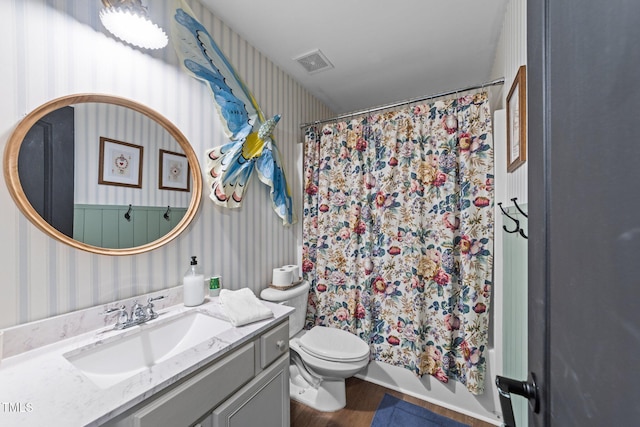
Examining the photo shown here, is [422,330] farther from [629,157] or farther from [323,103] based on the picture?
[323,103]

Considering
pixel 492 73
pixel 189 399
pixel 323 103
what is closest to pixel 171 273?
pixel 189 399

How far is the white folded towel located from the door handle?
0.90 meters

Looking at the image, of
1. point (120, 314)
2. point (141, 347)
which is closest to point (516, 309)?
point (141, 347)

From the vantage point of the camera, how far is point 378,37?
1.67m

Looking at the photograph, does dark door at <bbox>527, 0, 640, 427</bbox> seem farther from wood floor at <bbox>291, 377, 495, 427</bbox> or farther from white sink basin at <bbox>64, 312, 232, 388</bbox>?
wood floor at <bbox>291, 377, 495, 427</bbox>

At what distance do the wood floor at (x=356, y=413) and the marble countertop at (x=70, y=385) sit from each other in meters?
1.03

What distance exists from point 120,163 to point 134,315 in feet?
2.17

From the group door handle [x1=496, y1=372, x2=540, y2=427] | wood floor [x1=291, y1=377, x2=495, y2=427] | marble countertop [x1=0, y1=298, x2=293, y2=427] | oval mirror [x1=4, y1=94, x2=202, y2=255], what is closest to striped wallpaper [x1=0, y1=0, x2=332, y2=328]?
oval mirror [x1=4, y1=94, x2=202, y2=255]

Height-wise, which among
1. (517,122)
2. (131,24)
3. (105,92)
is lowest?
(517,122)

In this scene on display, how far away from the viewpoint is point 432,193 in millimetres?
1734

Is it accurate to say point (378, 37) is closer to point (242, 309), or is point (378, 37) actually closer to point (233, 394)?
point (242, 309)

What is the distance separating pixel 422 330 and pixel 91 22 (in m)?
2.40

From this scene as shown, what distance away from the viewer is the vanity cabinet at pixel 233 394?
0.73 metres

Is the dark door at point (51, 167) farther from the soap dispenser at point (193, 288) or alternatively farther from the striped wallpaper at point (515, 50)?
the striped wallpaper at point (515, 50)
